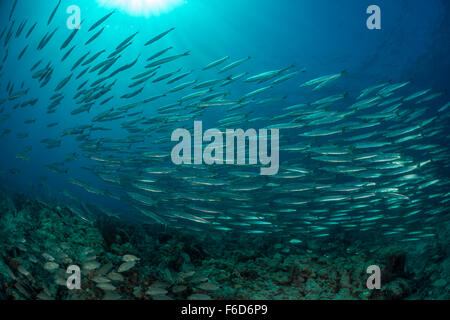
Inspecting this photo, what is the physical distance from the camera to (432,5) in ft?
39.5

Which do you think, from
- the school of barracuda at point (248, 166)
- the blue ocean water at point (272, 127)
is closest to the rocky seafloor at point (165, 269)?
the blue ocean water at point (272, 127)

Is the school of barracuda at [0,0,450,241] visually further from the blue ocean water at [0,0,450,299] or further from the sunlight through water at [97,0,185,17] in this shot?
the sunlight through water at [97,0,185,17]

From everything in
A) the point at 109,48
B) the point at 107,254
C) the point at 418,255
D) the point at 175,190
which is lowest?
the point at 418,255

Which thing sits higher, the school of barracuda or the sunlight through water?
the sunlight through water

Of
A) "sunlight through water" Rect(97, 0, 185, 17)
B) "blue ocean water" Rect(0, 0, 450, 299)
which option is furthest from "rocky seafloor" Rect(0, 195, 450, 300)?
"sunlight through water" Rect(97, 0, 185, 17)

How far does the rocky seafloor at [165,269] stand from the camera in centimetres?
466

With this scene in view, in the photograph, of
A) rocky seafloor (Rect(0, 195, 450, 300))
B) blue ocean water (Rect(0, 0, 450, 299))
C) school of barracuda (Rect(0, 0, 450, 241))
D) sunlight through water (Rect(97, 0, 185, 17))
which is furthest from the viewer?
sunlight through water (Rect(97, 0, 185, 17))

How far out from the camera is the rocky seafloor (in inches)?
183

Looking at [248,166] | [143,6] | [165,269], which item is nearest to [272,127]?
[248,166]

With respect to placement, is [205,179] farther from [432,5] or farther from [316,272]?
[432,5]

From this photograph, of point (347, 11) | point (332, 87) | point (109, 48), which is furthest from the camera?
point (109, 48)
